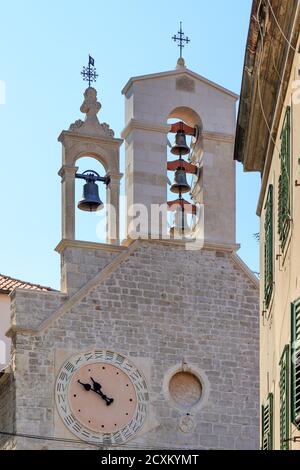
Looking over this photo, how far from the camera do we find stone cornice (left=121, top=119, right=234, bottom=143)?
91.6 ft

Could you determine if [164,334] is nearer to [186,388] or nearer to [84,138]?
[186,388]

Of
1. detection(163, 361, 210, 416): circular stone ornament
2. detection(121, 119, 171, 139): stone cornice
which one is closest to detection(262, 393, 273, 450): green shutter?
detection(163, 361, 210, 416): circular stone ornament

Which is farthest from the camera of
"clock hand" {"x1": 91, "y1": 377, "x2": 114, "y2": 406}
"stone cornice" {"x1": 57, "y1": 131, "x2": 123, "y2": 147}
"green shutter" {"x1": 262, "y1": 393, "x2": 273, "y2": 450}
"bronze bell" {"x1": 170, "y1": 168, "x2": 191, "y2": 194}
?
"bronze bell" {"x1": 170, "y1": 168, "x2": 191, "y2": 194}

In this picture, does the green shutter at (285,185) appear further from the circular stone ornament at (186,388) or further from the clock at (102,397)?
the circular stone ornament at (186,388)

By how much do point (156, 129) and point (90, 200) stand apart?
1.78m

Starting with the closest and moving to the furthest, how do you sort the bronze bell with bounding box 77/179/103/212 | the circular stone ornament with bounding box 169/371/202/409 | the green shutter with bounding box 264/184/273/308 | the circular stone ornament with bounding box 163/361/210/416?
the green shutter with bounding box 264/184/273/308, the circular stone ornament with bounding box 163/361/210/416, the circular stone ornament with bounding box 169/371/202/409, the bronze bell with bounding box 77/179/103/212

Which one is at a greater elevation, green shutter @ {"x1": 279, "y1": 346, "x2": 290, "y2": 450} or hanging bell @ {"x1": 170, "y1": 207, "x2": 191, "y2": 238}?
hanging bell @ {"x1": 170, "y1": 207, "x2": 191, "y2": 238}

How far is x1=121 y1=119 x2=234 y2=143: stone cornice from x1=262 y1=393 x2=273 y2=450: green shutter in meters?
13.2

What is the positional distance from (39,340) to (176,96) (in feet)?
16.5

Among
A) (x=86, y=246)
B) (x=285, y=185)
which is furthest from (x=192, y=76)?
(x=285, y=185)

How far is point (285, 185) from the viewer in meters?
13.4

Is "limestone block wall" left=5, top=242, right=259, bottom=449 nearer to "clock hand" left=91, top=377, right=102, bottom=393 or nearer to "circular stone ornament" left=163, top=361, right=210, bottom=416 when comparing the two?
"circular stone ornament" left=163, top=361, right=210, bottom=416
